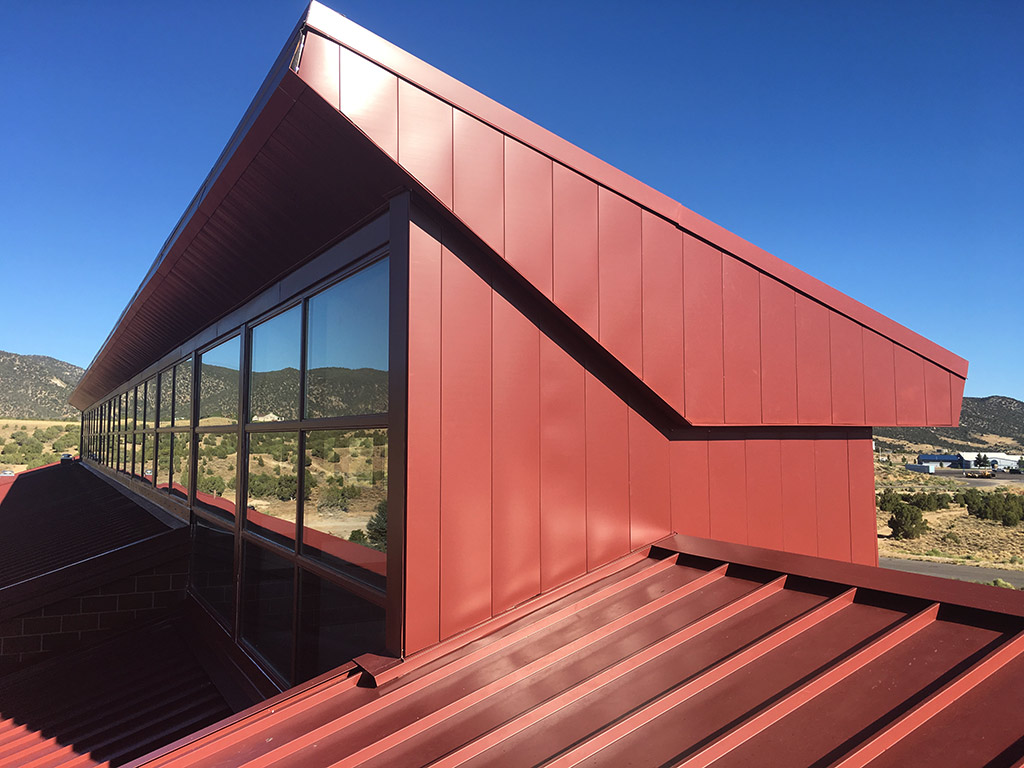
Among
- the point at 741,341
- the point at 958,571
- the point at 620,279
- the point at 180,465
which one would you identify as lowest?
the point at 958,571

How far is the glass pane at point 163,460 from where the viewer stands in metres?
9.48

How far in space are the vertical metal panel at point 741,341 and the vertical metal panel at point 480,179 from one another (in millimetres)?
1659

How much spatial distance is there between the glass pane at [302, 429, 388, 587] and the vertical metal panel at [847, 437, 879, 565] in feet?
11.9

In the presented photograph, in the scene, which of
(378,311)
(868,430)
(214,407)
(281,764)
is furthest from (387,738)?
(214,407)

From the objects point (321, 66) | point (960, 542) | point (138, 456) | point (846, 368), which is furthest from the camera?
point (960, 542)

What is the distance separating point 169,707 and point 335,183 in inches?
181

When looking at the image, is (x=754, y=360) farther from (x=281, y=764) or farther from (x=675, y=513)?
(x=281, y=764)

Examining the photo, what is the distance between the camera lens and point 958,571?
82.2ft

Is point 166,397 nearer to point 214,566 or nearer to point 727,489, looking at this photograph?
point 214,566

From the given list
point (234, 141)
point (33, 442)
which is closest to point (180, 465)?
point (234, 141)

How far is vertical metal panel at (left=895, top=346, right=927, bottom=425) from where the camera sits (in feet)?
15.7

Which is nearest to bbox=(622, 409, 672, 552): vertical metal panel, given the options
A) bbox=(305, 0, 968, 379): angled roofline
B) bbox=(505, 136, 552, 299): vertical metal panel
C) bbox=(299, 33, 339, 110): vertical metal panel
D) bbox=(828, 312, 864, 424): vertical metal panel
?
bbox=(505, 136, 552, 299): vertical metal panel

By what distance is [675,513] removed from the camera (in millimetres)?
3914

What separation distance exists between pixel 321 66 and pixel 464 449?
5.88 ft
